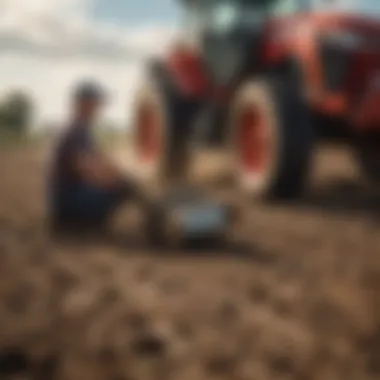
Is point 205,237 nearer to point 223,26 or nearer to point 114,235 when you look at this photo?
point 114,235

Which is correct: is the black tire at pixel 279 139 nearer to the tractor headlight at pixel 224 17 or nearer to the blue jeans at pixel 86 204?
the tractor headlight at pixel 224 17

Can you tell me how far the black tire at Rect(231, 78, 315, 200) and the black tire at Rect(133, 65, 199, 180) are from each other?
7 cm

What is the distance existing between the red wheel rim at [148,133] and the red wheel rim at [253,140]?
124 millimetres

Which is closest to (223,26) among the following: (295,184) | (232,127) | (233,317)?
(232,127)

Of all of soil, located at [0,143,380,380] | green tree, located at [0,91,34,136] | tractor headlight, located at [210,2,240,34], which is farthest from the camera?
tractor headlight, located at [210,2,240,34]

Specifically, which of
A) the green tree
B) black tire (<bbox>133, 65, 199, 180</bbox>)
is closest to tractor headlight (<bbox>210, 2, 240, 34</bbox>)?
black tire (<bbox>133, 65, 199, 180</bbox>)

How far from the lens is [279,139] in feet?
4.46

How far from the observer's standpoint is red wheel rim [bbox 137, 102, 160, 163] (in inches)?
49.8

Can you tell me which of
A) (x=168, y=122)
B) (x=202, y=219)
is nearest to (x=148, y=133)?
(x=168, y=122)

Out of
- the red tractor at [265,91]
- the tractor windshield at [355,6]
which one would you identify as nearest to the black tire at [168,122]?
the red tractor at [265,91]

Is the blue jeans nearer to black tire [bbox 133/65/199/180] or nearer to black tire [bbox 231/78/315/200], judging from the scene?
black tire [bbox 133/65/199/180]

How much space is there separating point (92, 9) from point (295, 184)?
0.34 meters

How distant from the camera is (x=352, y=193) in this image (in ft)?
4.42

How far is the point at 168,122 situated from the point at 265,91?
5.5 inches
